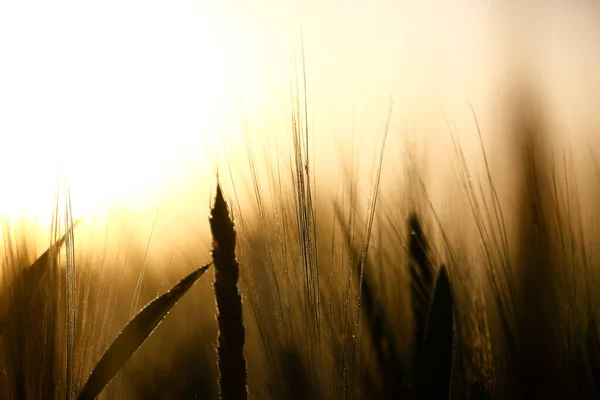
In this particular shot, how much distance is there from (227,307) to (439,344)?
0.15 m

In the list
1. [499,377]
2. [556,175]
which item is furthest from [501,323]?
[556,175]

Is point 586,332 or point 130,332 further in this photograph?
point 586,332

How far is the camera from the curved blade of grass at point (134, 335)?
412 mm

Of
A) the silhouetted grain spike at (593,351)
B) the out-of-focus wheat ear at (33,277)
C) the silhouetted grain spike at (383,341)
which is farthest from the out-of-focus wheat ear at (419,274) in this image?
the out-of-focus wheat ear at (33,277)

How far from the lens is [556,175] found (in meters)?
0.62

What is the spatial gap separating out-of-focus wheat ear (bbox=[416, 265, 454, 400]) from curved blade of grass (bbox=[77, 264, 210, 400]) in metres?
0.15

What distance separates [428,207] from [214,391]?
29 centimetres

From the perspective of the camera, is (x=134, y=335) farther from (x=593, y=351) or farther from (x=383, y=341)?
(x=593, y=351)

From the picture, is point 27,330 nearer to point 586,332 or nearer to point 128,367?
point 128,367

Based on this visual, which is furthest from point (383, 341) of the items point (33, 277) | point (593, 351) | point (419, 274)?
point (33, 277)

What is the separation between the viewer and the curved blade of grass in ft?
1.35

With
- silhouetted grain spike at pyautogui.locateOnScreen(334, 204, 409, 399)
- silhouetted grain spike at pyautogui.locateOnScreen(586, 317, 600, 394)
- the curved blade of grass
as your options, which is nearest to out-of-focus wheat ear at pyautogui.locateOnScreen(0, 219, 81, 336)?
the curved blade of grass

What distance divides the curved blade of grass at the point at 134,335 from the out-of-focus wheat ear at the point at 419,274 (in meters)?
0.21

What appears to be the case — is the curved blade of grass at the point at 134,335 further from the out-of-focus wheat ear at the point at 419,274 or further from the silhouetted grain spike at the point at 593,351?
the silhouetted grain spike at the point at 593,351
